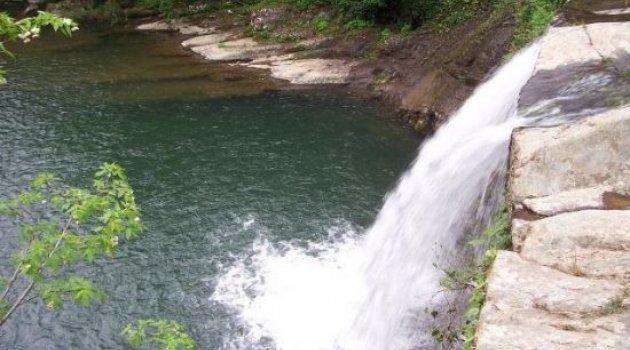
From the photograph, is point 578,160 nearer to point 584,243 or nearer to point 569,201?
point 569,201

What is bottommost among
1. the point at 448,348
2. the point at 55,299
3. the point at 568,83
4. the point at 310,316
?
the point at 310,316

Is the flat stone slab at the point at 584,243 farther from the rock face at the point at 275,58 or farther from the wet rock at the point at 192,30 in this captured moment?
the wet rock at the point at 192,30

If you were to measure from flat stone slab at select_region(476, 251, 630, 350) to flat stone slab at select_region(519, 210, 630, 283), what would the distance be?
173mm

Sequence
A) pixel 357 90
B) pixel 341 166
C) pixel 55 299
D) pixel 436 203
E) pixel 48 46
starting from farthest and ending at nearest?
1. pixel 48 46
2. pixel 357 90
3. pixel 341 166
4. pixel 436 203
5. pixel 55 299

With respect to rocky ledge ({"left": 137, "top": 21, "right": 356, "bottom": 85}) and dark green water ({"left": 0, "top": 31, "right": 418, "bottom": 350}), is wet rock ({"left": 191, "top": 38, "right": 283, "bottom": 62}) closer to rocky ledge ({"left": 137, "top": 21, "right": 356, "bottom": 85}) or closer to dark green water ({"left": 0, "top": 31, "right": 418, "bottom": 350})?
rocky ledge ({"left": 137, "top": 21, "right": 356, "bottom": 85})

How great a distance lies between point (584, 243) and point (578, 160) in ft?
6.57

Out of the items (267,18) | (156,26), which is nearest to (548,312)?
(267,18)

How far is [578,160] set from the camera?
27.5 feet

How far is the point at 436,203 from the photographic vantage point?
1195 centimetres

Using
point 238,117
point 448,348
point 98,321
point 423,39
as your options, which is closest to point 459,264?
point 448,348

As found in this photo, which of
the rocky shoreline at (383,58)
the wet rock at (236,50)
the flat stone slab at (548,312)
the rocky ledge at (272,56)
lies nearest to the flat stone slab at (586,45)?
the flat stone slab at (548,312)

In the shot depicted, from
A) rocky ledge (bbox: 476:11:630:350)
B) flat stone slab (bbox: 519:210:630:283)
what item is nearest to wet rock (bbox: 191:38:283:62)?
rocky ledge (bbox: 476:11:630:350)

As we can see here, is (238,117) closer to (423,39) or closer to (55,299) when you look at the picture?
(423,39)

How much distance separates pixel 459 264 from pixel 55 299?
6.62 meters
